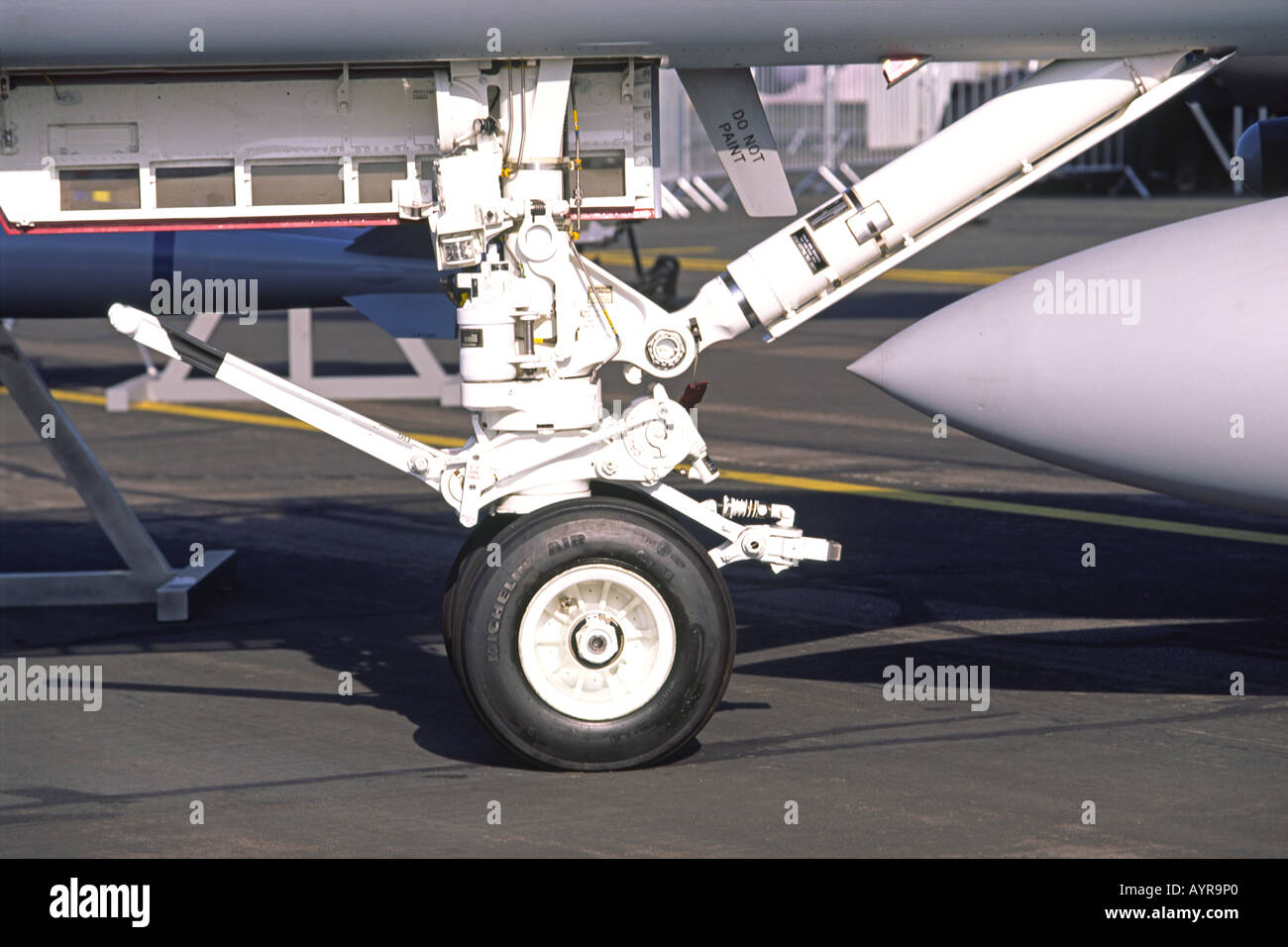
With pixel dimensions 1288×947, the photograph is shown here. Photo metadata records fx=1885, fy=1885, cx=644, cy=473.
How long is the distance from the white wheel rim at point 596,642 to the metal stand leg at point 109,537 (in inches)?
149

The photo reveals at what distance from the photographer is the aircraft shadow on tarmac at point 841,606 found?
9086 millimetres

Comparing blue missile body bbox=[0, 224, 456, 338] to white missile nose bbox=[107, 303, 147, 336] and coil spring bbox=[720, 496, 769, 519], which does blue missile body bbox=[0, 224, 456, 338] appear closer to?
white missile nose bbox=[107, 303, 147, 336]

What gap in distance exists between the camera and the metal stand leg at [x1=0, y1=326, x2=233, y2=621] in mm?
10531

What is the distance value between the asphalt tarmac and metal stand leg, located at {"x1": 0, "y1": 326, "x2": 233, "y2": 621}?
0.42 feet

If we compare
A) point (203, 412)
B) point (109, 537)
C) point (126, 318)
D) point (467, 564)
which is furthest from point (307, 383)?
point (467, 564)

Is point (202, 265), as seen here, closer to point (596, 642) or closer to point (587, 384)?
point (587, 384)

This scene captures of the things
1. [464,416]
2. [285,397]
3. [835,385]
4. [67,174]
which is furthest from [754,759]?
[835,385]

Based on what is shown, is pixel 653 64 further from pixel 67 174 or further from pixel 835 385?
pixel 835 385

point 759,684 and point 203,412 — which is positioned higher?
point 203,412

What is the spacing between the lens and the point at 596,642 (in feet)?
24.1

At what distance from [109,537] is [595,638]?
4.52 metres

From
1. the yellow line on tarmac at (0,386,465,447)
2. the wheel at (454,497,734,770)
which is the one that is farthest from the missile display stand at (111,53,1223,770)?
the yellow line on tarmac at (0,386,465,447)

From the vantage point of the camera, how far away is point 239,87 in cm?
754

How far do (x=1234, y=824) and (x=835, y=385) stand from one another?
1322cm
